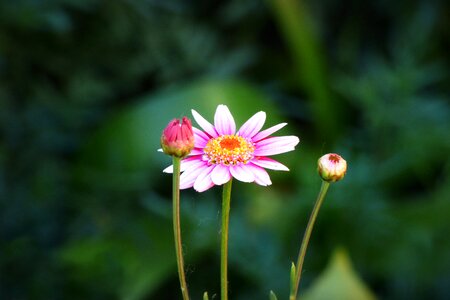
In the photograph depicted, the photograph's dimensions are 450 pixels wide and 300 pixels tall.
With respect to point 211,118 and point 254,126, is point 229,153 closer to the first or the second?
point 254,126

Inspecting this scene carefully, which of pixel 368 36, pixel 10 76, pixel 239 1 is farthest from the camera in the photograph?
pixel 368 36

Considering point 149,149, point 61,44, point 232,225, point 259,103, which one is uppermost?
point 61,44

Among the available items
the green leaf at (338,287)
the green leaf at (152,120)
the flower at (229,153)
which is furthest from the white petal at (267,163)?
the green leaf at (152,120)

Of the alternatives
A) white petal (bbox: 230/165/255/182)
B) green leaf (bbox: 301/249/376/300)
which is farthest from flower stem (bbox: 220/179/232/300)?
green leaf (bbox: 301/249/376/300)

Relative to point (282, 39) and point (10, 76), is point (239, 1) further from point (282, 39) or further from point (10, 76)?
point (10, 76)

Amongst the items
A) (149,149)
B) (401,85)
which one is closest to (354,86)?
(401,85)

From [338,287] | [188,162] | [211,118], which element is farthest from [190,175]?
[211,118]

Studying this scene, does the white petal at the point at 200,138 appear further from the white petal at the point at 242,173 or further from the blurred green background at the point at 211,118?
the blurred green background at the point at 211,118
